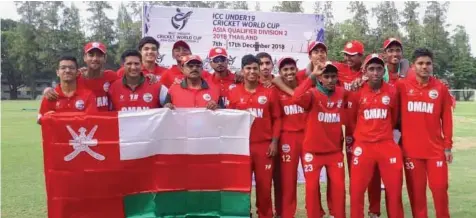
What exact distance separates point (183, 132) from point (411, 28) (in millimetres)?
69218

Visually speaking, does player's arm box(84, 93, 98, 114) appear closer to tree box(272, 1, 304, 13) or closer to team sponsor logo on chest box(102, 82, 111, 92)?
team sponsor logo on chest box(102, 82, 111, 92)

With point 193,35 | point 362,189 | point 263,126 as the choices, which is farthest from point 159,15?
point 362,189

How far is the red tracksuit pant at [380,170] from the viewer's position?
19.1 ft

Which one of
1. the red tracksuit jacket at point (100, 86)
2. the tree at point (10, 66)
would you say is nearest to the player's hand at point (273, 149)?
the red tracksuit jacket at point (100, 86)

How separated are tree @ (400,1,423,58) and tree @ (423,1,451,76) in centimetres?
95

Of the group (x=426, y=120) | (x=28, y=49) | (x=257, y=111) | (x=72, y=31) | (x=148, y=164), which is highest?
(x=72, y=31)

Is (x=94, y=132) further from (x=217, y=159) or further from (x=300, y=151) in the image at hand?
(x=300, y=151)

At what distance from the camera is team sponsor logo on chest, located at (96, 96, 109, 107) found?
6.26 metres

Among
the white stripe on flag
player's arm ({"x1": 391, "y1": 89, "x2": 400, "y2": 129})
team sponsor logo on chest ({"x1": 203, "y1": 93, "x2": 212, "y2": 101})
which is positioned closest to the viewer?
the white stripe on flag

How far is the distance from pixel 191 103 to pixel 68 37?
71.0 meters

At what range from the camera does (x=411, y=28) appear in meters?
69.3

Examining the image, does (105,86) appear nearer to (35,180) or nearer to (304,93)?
(304,93)

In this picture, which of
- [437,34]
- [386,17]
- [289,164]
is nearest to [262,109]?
[289,164]

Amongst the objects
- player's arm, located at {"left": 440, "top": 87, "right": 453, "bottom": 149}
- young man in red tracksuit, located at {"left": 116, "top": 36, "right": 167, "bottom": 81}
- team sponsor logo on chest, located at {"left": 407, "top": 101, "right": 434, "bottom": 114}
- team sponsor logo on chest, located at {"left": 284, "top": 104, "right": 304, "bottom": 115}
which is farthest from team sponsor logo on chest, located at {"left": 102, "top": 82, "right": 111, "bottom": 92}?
player's arm, located at {"left": 440, "top": 87, "right": 453, "bottom": 149}
